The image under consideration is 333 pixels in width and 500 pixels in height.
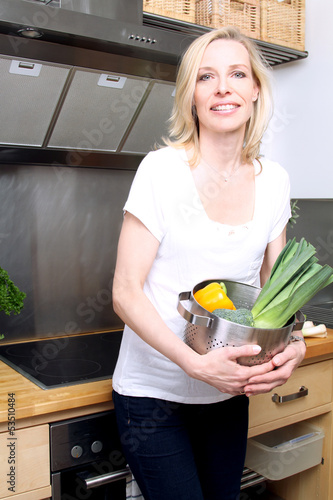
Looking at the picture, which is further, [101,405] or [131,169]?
[131,169]

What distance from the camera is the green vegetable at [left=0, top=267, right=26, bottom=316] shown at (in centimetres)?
144

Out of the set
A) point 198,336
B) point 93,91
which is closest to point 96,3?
point 93,91

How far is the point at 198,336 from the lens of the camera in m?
1.02

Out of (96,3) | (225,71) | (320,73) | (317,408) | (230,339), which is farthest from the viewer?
(320,73)

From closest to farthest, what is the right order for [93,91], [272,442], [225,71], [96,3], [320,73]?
[225,71] → [96,3] → [93,91] → [272,442] → [320,73]

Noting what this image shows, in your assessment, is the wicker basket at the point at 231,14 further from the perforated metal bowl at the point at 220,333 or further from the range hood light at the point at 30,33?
the perforated metal bowl at the point at 220,333

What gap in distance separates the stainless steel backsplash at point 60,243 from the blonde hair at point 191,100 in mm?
730

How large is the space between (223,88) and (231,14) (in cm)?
91

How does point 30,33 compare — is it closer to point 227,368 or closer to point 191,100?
point 191,100

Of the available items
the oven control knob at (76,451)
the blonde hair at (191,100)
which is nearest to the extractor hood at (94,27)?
the blonde hair at (191,100)

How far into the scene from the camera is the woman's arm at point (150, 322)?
979mm

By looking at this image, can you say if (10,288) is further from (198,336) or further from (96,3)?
(96,3)

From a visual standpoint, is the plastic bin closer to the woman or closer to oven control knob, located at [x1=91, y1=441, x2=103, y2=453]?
the woman

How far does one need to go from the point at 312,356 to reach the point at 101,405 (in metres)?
0.71
